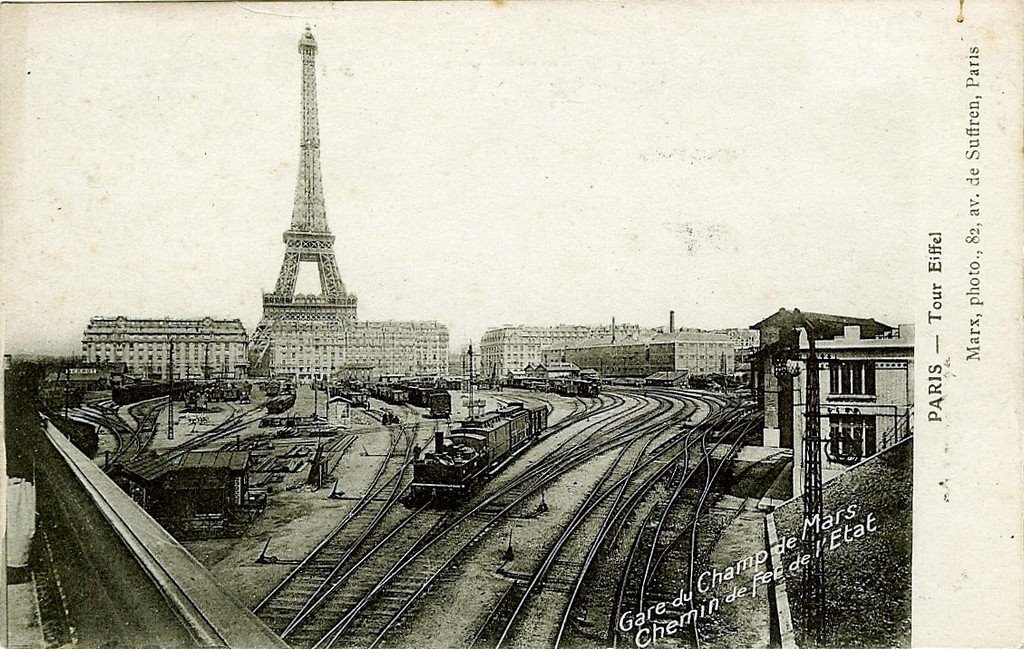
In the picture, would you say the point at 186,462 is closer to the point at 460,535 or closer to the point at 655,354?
the point at 460,535

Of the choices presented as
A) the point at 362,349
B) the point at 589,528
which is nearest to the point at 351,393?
the point at 362,349

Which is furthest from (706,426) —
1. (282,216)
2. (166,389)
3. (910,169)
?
(166,389)

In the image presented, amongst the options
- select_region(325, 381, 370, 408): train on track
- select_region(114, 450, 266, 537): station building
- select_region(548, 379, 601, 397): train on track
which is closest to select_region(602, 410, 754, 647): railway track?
select_region(548, 379, 601, 397): train on track

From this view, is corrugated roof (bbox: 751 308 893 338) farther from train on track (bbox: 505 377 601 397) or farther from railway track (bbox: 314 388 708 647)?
train on track (bbox: 505 377 601 397)

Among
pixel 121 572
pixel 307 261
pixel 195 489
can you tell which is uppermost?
pixel 307 261

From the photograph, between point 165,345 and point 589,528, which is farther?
point 165,345

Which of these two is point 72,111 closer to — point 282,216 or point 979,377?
point 282,216
